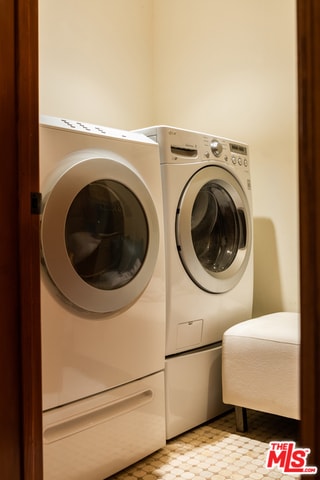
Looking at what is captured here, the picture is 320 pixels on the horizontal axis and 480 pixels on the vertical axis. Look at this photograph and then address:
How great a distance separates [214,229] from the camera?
2010mm

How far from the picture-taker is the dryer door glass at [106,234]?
53.2 inches

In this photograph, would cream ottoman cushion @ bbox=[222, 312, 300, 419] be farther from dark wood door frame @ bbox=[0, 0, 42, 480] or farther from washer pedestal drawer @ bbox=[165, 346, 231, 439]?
dark wood door frame @ bbox=[0, 0, 42, 480]

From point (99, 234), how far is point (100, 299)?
0.21 metres

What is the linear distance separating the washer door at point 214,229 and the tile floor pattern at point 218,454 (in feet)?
1.90

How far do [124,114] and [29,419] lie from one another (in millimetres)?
1908

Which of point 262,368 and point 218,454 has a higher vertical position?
point 262,368

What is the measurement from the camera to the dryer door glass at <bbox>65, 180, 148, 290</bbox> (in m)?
1.35

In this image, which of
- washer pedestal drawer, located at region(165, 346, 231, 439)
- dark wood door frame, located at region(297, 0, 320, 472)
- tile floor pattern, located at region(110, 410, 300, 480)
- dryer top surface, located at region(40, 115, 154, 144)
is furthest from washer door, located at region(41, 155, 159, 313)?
dark wood door frame, located at region(297, 0, 320, 472)

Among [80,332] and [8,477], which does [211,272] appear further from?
[8,477]

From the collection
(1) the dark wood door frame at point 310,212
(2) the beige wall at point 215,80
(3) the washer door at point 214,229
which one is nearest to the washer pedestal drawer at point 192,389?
(3) the washer door at point 214,229

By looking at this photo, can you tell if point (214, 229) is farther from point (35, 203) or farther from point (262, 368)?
point (35, 203)

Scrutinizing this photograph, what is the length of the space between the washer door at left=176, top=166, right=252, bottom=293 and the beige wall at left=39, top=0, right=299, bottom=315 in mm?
261

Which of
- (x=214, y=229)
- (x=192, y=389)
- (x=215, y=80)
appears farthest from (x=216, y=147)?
(x=192, y=389)

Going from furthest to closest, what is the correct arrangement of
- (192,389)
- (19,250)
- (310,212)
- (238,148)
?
A: 1. (238,148)
2. (192,389)
3. (19,250)
4. (310,212)
